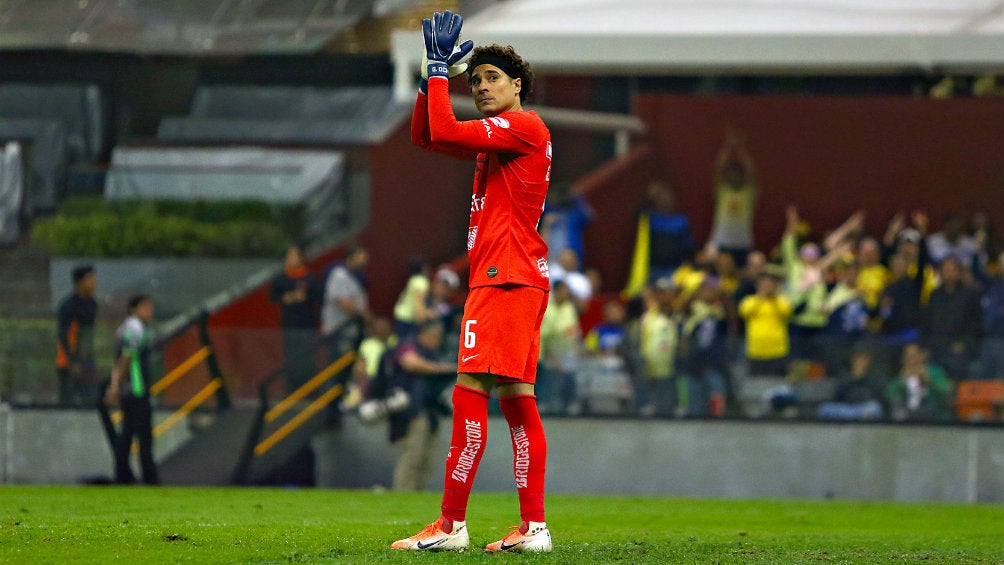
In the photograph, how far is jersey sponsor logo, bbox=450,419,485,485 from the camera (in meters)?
7.25

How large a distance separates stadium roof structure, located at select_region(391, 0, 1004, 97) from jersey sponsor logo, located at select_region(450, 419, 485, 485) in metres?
12.0

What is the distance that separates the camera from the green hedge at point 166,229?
19828 millimetres

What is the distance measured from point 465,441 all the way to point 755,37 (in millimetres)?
12781

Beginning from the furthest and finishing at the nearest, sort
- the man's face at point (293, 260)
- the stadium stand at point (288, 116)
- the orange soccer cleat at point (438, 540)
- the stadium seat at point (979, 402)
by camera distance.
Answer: the stadium stand at point (288, 116) → the man's face at point (293, 260) → the stadium seat at point (979, 402) → the orange soccer cleat at point (438, 540)

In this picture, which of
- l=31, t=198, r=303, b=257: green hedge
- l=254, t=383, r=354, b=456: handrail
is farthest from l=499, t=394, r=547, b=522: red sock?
l=31, t=198, r=303, b=257: green hedge

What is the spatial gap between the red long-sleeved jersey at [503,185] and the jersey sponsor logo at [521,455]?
65 cm

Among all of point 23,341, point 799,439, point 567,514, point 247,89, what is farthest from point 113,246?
point 567,514

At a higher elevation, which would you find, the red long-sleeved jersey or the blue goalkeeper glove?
the blue goalkeeper glove

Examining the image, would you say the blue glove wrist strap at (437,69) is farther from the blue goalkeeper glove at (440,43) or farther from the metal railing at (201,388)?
the metal railing at (201,388)

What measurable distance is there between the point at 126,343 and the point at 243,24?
8801 mm

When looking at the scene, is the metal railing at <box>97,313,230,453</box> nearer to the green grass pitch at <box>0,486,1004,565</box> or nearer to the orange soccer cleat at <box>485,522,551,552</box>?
the green grass pitch at <box>0,486,1004,565</box>

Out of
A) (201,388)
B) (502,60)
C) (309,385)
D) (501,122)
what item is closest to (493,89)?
(502,60)

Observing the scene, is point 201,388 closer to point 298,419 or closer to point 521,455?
point 298,419

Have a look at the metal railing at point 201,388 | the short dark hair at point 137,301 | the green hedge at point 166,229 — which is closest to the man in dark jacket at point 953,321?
the metal railing at point 201,388
